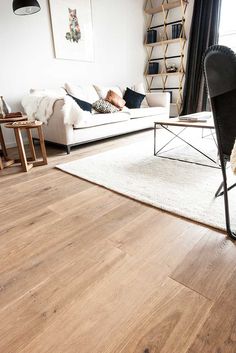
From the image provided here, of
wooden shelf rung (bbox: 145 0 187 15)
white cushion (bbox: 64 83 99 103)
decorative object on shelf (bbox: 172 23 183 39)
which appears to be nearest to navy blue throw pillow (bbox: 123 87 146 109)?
white cushion (bbox: 64 83 99 103)

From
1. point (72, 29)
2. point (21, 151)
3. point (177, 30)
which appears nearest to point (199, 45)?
point (177, 30)

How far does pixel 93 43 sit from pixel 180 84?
6.10 feet

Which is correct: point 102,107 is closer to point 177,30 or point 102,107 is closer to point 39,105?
point 39,105

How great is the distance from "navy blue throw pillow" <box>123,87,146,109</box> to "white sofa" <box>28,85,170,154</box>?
21 cm

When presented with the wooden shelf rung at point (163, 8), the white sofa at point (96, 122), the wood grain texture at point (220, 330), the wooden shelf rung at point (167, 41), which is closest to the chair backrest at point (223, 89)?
the wood grain texture at point (220, 330)

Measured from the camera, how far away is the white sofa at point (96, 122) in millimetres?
2613

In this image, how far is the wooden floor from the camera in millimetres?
706

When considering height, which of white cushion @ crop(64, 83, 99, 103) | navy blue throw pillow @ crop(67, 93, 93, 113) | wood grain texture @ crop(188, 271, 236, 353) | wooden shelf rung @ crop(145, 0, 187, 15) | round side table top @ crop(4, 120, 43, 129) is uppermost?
wooden shelf rung @ crop(145, 0, 187, 15)

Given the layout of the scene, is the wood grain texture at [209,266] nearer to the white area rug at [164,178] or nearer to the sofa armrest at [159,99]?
the white area rug at [164,178]

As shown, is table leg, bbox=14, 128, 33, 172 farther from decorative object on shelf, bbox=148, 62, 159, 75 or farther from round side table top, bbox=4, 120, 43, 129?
decorative object on shelf, bbox=148, 62, 159, 75

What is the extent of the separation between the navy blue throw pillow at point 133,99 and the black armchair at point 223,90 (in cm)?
302

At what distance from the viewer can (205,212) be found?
135cm

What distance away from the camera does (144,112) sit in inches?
141

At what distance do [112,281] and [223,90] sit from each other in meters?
0.88
